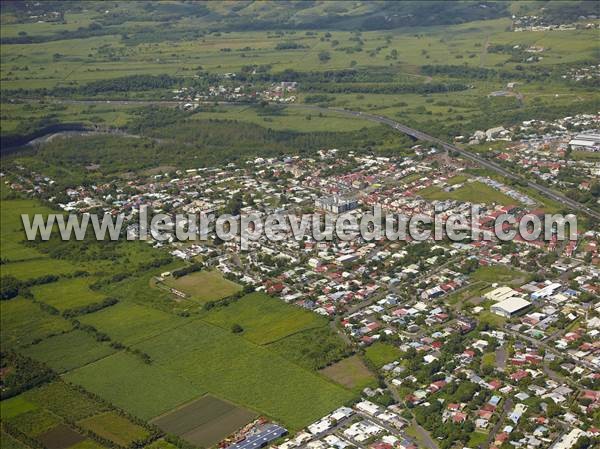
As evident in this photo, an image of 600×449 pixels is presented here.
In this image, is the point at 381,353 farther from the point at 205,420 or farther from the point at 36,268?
the point at 36,268

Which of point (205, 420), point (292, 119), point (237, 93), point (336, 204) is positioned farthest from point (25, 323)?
point (237, 93)

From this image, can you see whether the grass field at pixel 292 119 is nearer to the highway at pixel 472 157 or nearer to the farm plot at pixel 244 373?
the highway at pixel 472 157

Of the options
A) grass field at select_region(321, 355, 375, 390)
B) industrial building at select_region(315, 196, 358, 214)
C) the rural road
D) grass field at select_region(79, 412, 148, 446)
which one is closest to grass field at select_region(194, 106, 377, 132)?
the rural road

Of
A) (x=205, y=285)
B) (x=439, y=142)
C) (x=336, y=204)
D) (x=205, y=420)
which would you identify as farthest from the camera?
(x=439, y=142)

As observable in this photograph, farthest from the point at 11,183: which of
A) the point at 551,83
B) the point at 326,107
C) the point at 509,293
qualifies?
the point at 551,83

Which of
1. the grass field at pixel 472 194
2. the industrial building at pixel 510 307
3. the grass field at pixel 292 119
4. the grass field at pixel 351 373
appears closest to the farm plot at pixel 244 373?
the grass field at pixel 351 373

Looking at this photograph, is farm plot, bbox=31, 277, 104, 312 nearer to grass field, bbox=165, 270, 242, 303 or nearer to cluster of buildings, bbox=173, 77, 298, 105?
grass field, bbox=165, 270, 242, 303
